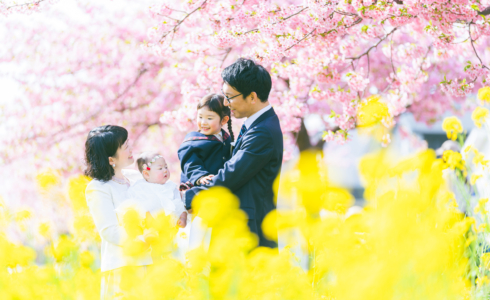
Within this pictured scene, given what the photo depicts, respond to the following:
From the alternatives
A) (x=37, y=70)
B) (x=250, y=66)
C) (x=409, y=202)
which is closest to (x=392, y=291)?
(x=409, y=202)

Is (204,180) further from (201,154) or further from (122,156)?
(122,156)

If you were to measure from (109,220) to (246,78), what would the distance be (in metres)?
A: 0.94

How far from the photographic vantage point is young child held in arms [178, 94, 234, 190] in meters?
2.33

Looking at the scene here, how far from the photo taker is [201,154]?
93.9 inches

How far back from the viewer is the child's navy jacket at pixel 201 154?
233 cm

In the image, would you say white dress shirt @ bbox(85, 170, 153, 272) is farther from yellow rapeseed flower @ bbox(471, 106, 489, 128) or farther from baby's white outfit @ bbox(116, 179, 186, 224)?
yellow rapeseed flower @ bbox(471, 106, 489, 128)

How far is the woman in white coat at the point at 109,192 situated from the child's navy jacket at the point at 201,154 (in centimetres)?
29

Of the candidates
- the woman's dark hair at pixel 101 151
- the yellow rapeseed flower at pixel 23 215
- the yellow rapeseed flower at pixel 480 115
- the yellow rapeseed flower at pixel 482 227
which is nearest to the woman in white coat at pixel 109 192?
the woman's dark hair at pixel 101 151

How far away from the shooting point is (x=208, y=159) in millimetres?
2402

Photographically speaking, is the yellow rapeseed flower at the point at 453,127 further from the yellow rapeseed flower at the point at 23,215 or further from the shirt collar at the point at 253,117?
the yellow rapeseed flower at the point at 23,215

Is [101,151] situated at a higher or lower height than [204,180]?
higher

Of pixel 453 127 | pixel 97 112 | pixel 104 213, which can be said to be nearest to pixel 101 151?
pixel 104 213

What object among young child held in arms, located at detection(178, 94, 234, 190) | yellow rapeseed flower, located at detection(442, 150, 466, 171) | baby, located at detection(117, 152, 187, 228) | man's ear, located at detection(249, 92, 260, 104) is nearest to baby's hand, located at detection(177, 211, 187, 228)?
baby, located at detection(117, 152, 187, 228)

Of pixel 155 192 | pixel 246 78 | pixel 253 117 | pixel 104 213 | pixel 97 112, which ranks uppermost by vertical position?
pixel 246 78
